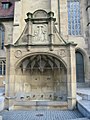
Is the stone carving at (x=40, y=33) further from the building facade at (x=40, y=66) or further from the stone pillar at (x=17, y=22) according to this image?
the stone pillar at (x=17, y=22)

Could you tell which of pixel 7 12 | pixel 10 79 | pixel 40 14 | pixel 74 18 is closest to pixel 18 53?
pixel 10 79

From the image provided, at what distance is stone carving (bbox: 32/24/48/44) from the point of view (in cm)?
867

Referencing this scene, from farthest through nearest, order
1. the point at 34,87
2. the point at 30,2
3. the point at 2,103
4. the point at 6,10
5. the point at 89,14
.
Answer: the point at 6,10 < the point at 30,2 < the point at 89,14 < the point at 34,87 < the point at 2,103

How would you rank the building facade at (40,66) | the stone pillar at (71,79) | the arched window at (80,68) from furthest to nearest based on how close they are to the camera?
the arched window at (80,68), the building facade at (40,66), the stone pillar at (71,79)

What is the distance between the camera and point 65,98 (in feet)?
27.5

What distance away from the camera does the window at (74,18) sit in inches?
879

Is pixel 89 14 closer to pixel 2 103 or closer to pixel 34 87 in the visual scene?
pixel 34 87

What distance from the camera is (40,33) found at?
877 cm

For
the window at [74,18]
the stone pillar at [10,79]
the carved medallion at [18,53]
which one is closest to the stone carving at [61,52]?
the carved medallion at [18,53]

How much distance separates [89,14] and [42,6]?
669cm

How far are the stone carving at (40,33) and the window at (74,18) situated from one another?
46.2 feet

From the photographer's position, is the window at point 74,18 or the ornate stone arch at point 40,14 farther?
the window at point 74,18

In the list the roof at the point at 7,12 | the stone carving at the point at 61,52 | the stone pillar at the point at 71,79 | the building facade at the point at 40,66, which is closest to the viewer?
the stone pillar at the point at 71,79

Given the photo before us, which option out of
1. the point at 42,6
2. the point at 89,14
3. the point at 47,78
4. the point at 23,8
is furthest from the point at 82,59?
the point at 47,78
